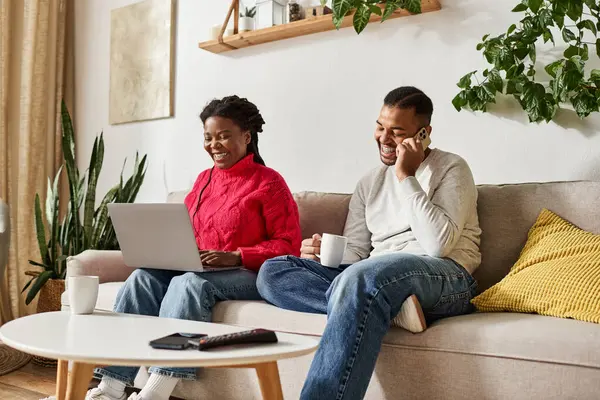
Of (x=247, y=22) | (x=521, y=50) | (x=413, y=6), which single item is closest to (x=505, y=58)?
(x=521, y=50)

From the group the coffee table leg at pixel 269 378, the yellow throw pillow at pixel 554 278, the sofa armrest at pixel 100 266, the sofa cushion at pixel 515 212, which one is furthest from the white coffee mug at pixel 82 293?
the sofa cushion at pixel 515 212

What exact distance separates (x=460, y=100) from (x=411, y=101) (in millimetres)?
405

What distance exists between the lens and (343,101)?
2.80 meters

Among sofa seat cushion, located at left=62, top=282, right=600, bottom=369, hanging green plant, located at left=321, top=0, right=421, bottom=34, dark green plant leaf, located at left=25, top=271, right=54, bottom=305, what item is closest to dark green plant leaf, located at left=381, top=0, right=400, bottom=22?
hanging green plant, located at left=321, top=0, right=421, bottom=34

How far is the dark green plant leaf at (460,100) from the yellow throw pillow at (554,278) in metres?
0.61

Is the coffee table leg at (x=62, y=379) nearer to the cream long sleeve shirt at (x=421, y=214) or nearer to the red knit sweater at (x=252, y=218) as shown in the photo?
the red knit sweater at (x=252, y=218)

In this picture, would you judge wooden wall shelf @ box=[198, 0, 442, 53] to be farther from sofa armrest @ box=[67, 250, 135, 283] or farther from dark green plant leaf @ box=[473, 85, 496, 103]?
sofa armrest @ box=[67, 250, 135, 283]

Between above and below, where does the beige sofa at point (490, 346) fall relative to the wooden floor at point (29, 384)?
above

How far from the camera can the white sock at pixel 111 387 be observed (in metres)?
1.84

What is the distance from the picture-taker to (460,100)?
238 centimetres

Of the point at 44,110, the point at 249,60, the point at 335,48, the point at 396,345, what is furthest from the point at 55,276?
the point at 396,345

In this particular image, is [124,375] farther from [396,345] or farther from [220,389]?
[396,345]

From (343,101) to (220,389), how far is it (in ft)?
4.54

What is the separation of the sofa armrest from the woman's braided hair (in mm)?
638
